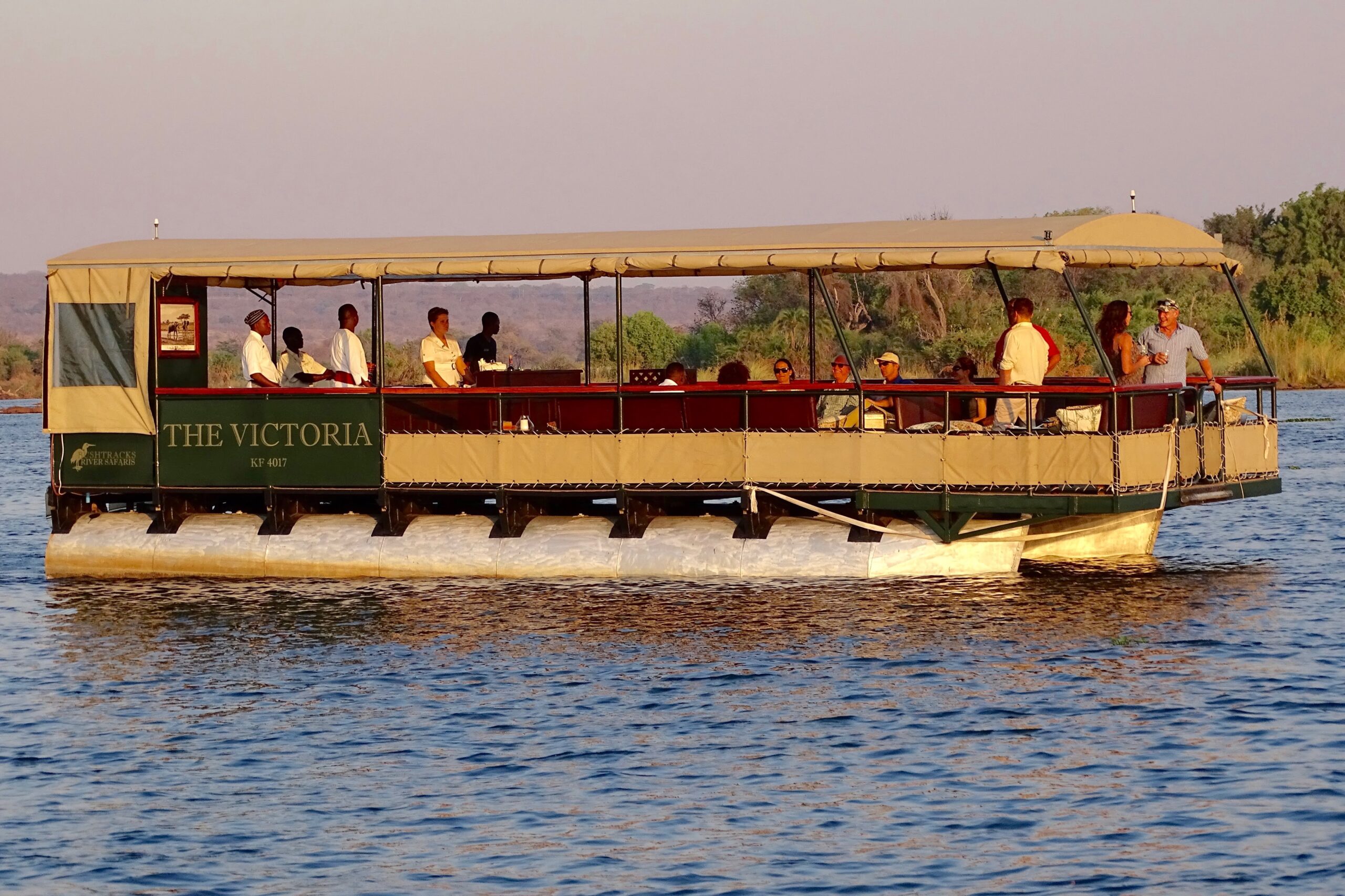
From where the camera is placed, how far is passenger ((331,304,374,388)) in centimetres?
2139

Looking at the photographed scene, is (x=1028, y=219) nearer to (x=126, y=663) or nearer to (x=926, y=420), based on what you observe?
(x=926, y=420)

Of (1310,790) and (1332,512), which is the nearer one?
(1310,790)

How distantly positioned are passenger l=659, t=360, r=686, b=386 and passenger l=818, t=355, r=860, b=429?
1401 mm

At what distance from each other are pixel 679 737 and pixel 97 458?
10.1m

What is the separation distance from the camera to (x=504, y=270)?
19.7 metres

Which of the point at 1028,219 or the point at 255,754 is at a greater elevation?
the point at 1028,219

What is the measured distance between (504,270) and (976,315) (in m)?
40.6

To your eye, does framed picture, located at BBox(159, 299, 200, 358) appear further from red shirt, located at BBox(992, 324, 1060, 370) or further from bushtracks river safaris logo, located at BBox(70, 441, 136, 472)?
red shirt, located at BBox(992, 324, 1060, 370)

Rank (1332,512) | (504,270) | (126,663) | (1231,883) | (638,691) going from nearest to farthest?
(1231,883), (638,691), (126,663), (504,270), (1332,512)

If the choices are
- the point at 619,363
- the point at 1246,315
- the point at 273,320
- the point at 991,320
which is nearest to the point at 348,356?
the point at 273,320

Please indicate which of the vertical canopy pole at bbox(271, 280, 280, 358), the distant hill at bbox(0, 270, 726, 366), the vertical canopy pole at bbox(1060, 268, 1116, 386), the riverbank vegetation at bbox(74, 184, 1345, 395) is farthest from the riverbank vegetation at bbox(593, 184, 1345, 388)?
the distant hill at bbox(0, 270, 726, 366)

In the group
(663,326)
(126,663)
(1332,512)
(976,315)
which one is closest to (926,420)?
(126,663)

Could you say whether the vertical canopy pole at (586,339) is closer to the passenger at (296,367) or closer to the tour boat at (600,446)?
the tour boat at (600,446)

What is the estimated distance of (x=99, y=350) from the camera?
2117cm
